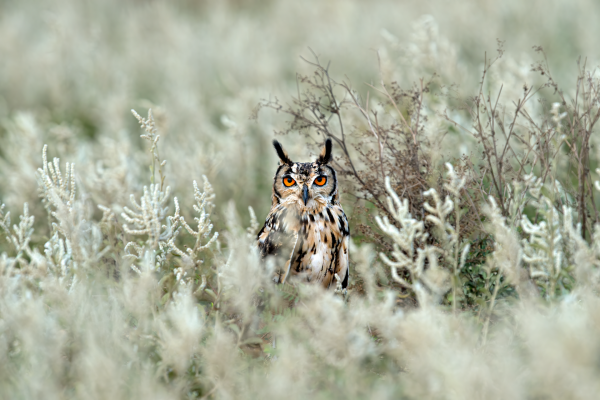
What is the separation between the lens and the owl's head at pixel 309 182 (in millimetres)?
2715

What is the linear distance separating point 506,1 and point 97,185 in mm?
6195

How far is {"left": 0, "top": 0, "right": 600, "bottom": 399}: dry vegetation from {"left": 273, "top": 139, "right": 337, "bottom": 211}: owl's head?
96mm

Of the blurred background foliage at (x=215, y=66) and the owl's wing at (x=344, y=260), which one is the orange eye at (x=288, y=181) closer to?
the owl's wing at (x=344, y=260)

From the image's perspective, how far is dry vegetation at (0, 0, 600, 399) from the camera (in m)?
1.60

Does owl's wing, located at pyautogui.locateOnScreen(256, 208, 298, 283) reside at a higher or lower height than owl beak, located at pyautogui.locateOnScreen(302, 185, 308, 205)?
lower

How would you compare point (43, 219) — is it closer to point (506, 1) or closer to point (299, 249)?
point (299, 249)

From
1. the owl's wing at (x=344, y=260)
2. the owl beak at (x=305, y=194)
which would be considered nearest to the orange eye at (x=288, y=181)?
the owl beak at (x=305, y=194)

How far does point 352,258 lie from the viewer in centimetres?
225

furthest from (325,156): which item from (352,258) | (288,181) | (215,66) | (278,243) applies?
(215,66)

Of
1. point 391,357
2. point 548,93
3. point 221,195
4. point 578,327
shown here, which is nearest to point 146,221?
point 391,357

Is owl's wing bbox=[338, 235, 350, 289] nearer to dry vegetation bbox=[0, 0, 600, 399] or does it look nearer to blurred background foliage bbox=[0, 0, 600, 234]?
dry vegetation bbox=[0, 0, 600, 399]

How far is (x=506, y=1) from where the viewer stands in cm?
732

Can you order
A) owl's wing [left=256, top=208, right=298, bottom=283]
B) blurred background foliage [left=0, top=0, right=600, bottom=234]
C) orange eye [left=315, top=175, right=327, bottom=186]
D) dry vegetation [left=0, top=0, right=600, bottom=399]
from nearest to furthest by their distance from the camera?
dry vegetation [left=0, top=0, right=600, bottom=399]
owl's wing [left=256, top=208, right=298, bottom=283]
orange eye [left=315, top=175, right=327, bottom=186]
blurred background foliage [left=0, top=0, right=600, bottom=234]

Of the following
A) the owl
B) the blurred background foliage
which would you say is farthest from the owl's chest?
the blurred background foliage
